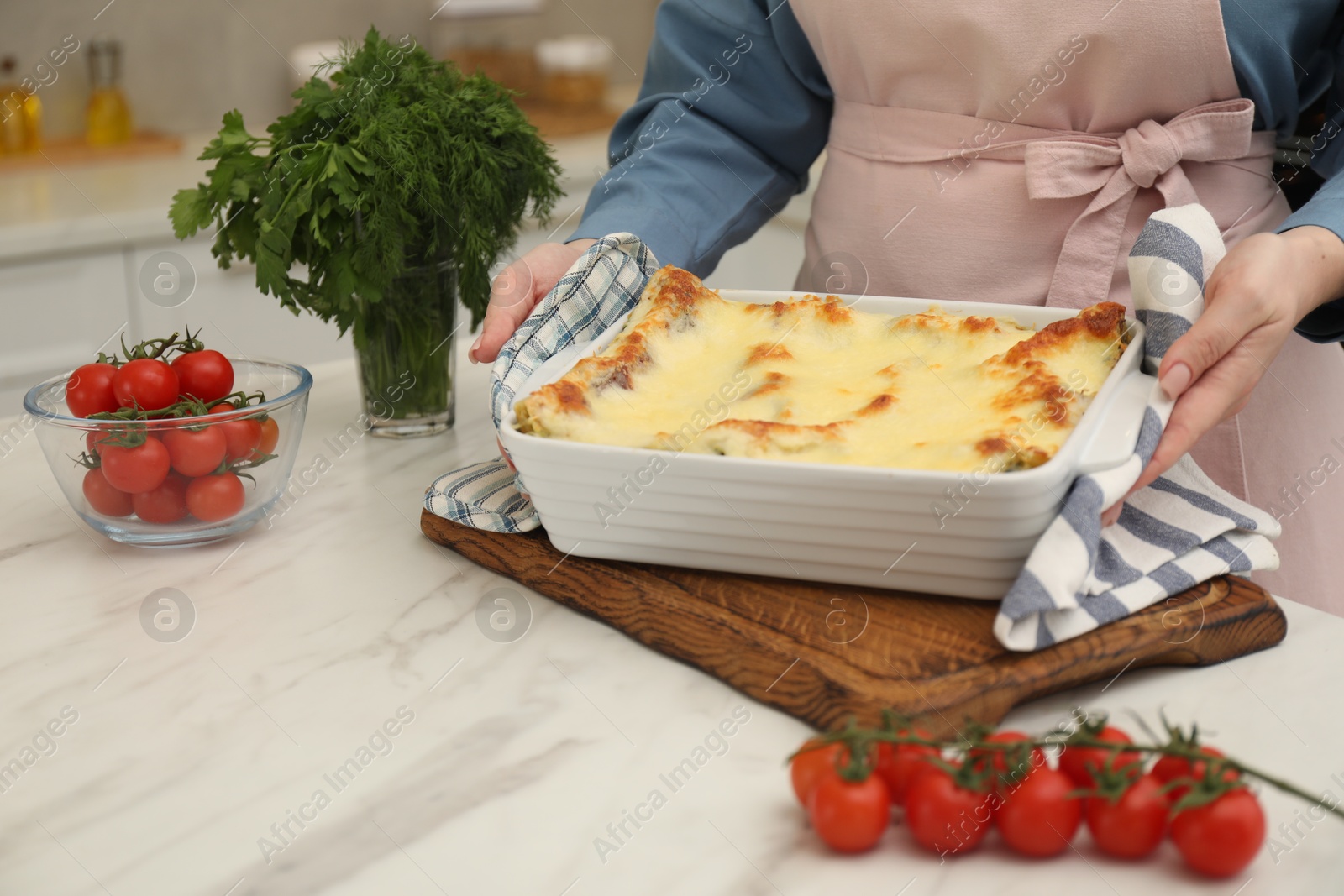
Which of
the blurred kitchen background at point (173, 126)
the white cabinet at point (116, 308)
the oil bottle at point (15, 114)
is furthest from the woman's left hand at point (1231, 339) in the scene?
the oil bottle at point (15, 114)

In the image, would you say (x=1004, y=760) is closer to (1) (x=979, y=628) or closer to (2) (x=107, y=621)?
(1) (x=979, y=628)

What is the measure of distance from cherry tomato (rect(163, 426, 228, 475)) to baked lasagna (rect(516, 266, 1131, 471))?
21cm

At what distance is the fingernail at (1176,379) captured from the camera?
729mm

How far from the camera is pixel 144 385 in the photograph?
2.69 feet

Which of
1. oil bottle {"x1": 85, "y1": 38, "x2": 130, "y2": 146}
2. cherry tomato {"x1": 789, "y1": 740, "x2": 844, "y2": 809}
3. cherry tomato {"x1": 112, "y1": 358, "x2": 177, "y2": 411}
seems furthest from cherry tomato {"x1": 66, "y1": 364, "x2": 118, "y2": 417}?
oil bottle {"x1": 85, "y1": 38, "x2": 130, "y2": 146}

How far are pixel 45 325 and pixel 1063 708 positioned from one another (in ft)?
5.86

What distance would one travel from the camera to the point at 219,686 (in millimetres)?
675

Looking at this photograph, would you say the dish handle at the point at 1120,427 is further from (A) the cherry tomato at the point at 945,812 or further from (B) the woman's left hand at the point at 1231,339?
(A) the cherry tomato at the point at 945,812

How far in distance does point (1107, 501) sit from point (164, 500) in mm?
598

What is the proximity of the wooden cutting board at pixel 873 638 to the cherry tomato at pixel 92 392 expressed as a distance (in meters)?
0.35

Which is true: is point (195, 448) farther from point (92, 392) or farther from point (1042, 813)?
point (1042, 813)

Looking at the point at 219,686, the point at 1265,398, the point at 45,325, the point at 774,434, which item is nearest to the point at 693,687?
the point at 774,434

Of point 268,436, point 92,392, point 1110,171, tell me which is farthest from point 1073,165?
point 92,392

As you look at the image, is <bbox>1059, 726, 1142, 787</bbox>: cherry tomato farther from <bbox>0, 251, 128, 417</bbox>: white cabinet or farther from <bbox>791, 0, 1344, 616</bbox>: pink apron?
<bbox>0, 251, 128, 417</bbox>: white cabinet
